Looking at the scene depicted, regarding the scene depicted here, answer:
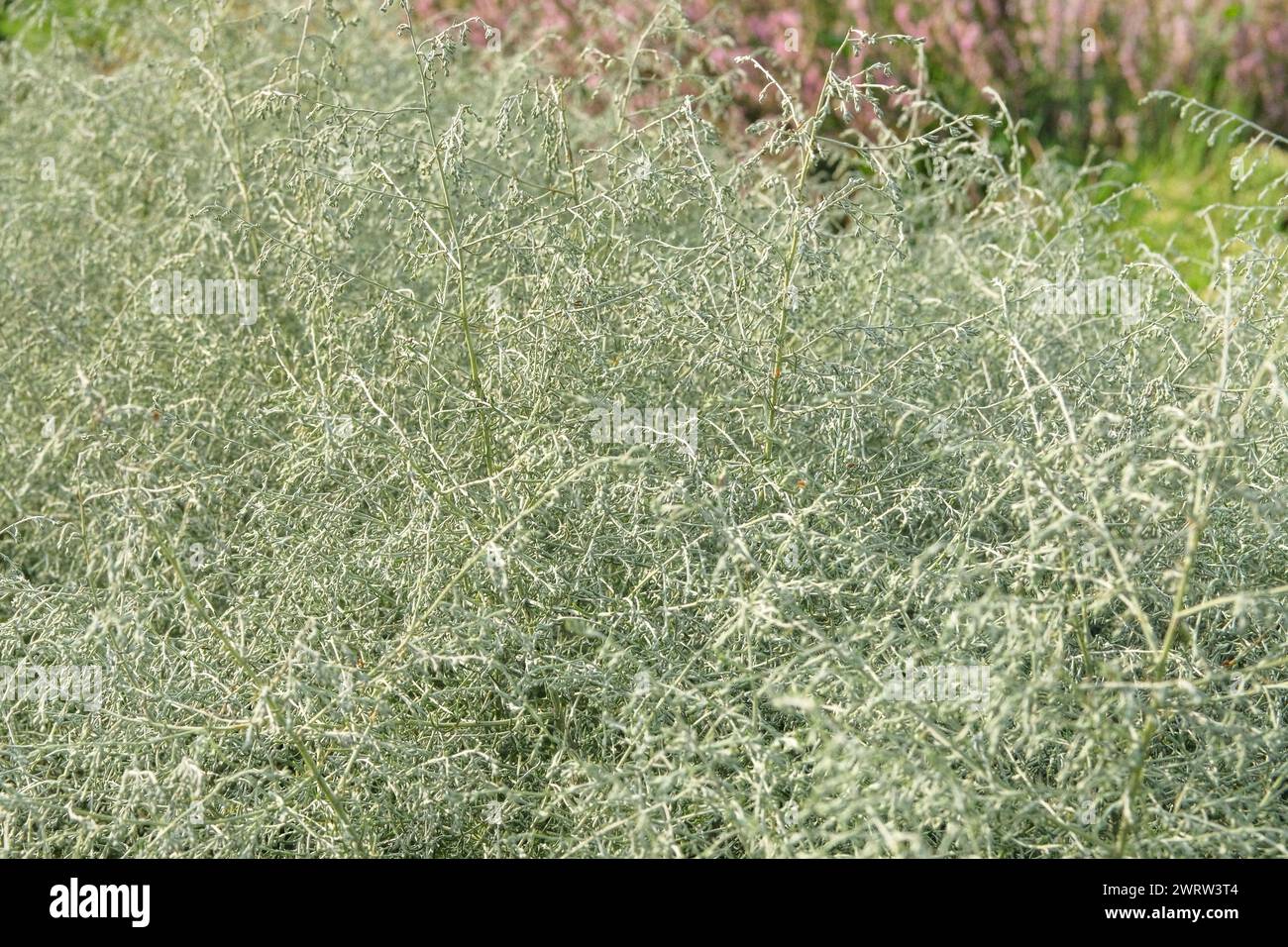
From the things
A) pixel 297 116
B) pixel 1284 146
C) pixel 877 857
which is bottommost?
pixel 1284 146

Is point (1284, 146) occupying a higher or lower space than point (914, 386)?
lower

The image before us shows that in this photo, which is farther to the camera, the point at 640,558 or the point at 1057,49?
the point at 1057,49

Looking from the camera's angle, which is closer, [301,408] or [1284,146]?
[301,408]

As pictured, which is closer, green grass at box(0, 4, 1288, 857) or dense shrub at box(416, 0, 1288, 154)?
green grass at box(0, 4, 1288, 857)

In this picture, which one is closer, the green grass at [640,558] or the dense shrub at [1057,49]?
the green grass at [640,558]

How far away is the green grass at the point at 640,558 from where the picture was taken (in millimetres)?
1614

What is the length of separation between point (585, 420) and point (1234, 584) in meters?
0.94

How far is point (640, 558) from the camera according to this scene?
2.00 m

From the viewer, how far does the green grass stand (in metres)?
1.61

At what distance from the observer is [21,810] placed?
1894 millimetres
